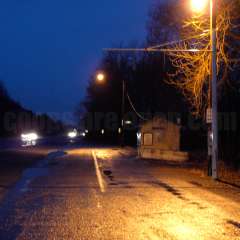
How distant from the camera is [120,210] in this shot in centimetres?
1499

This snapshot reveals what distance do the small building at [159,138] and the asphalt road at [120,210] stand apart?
838 inches

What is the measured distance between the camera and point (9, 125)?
174 meters

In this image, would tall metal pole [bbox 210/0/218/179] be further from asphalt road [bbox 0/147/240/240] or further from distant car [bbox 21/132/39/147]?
distant car [bbox 21/132/39/147]

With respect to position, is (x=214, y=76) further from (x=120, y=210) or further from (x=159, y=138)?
(x=159, y=138)

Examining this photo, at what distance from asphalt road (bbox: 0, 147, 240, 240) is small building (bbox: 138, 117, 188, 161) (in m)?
21.3

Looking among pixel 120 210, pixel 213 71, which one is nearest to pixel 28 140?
pixel 213 71

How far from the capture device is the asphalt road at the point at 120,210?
38.1 feet

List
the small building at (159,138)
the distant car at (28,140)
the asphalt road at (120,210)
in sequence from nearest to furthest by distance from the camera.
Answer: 1. the asphalt road at (120,210)
2. the small building at (159,138)
3. the distant car at (28,140)

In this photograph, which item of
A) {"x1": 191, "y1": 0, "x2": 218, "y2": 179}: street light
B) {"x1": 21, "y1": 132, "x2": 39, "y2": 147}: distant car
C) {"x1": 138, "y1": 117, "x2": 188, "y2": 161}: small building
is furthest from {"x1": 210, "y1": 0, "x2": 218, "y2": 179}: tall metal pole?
{"x1": 21, "y1": 132, "x2": 39, "y2": 147}: distant car

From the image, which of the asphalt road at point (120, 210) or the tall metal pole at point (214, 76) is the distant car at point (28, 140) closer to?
the tall metal pole at point (214, 76)

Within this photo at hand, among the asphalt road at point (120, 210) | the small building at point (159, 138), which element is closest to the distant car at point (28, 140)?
the small building at point (159, 138)

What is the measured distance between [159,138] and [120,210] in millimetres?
31935

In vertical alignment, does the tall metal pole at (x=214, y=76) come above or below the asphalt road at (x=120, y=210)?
above

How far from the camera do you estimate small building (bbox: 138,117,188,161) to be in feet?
149
